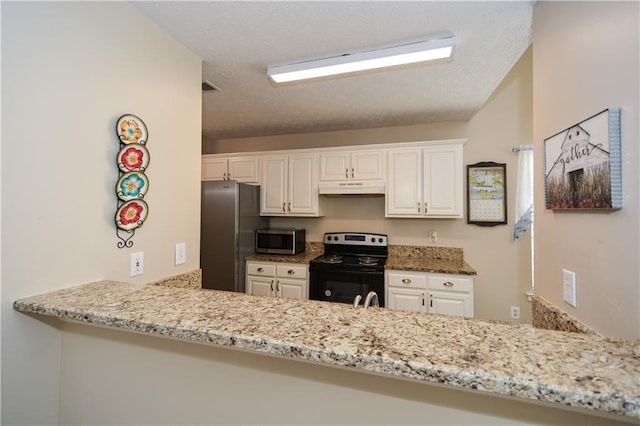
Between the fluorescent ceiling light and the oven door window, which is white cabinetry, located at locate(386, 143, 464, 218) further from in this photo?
the fluorescent ceiling light

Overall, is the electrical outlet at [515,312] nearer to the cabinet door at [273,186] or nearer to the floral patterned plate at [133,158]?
the cabinet door at [273,186]

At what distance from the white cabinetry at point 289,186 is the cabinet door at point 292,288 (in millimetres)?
807

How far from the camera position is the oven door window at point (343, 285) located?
2602mm

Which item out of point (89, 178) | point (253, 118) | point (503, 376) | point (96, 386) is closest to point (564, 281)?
point (503, 376)

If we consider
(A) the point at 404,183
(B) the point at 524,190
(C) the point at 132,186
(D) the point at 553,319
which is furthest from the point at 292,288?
(B) the point at 524,190

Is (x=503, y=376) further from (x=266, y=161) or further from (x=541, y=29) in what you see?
(x=266, y=161)

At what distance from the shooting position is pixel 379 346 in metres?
0.61

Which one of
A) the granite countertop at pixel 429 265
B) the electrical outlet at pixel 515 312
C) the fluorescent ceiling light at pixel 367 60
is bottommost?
the electrical outlet at pixel 515 312

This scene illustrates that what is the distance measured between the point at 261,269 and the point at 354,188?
138 centimetres

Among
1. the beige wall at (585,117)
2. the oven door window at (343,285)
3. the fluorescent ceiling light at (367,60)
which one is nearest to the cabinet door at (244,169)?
the oven door window at (343,285)

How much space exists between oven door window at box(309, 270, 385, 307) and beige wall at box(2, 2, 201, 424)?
63.8 inches

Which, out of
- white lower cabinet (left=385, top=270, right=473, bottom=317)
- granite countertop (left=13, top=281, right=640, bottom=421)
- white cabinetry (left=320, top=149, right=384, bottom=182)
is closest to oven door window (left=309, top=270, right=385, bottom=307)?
white lower cabinet (left=385, top=270, right=473, bottom=317)

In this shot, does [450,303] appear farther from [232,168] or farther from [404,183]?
[232,168]

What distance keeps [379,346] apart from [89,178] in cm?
134
